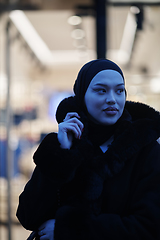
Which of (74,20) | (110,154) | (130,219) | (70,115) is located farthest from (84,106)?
(74,20)

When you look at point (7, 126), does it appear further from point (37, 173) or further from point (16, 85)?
point (37, 173)

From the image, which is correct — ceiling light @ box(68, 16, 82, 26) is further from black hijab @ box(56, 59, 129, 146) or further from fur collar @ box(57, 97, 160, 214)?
fur collar @ box(57, 97, 160, 214)

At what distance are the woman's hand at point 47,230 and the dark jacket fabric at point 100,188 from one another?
0.08 feet

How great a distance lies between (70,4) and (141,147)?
7.43ft

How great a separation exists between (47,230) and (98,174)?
0.24 meters

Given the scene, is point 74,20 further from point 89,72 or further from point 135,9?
point 89,72

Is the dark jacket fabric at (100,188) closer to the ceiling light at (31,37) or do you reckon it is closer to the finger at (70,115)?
the finger at (70,115)

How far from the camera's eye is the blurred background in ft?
8.99

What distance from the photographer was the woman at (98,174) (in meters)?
0.78

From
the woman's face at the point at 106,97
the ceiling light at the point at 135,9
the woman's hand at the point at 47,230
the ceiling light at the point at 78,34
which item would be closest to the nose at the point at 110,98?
the woman's face at the point at 106,97

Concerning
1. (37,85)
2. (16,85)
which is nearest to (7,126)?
(16,85)

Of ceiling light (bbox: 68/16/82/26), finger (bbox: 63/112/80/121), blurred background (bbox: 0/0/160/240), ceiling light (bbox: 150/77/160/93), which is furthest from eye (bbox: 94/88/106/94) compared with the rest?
ceiling light (bbox: 150/77/160/93)

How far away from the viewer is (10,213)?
3059 millimetres

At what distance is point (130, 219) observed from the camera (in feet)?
2.56
